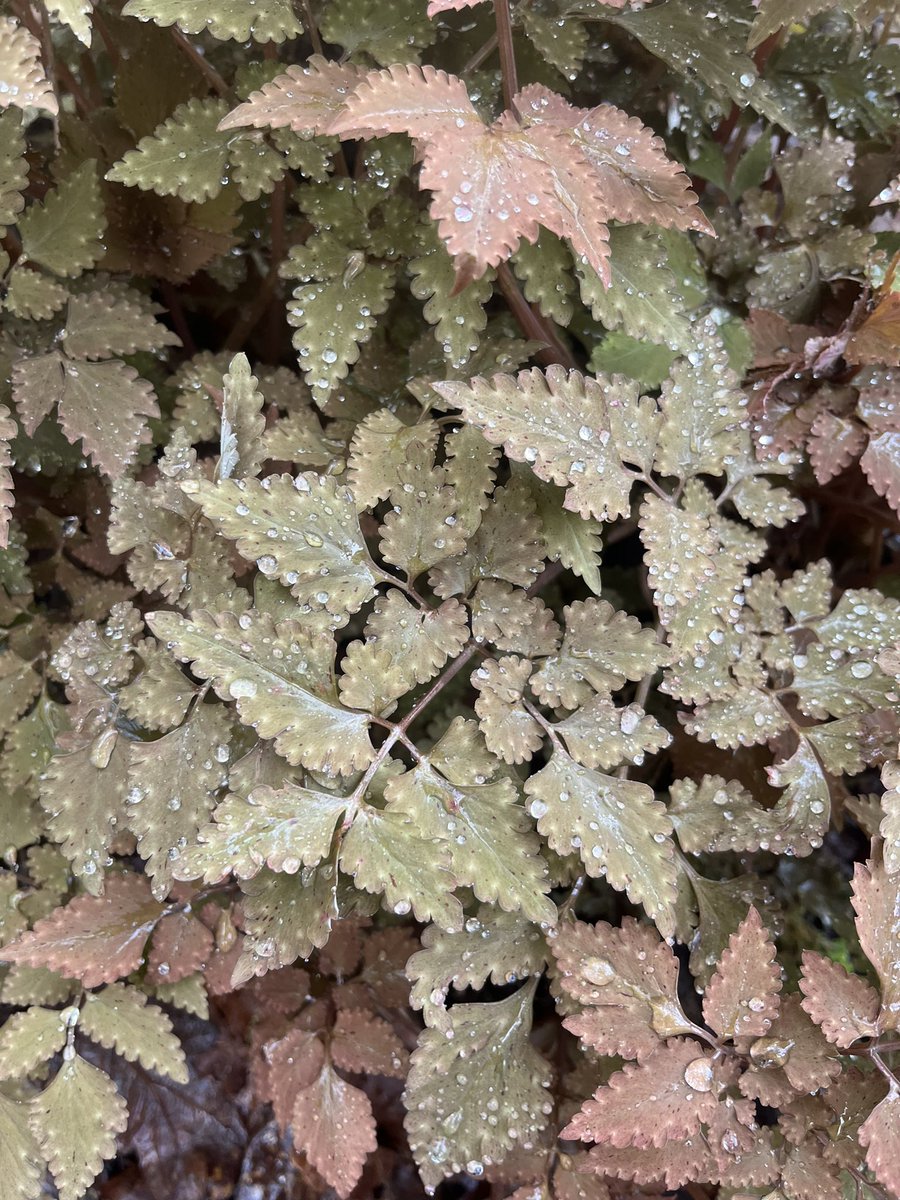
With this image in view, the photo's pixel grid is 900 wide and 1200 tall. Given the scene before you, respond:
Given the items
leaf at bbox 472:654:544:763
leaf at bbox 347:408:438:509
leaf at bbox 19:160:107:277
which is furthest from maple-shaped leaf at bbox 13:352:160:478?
leaf at bbox 472:654:544:763

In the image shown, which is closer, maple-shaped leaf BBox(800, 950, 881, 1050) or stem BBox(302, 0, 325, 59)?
maple-shaped leaf BBox(800, 950, 881, 1050)

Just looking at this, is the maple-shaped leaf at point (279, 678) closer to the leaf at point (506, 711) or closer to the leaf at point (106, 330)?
the leaf at point (506, 711)

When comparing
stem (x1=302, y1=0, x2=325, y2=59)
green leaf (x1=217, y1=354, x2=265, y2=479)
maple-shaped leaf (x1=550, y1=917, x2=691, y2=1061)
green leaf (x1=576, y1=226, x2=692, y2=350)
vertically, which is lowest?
maple-shaped leaf (x1=550, y1=917, x2=691, y2=1061)

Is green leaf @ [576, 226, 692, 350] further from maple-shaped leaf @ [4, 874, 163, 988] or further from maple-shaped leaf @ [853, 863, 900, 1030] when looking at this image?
maple-shaped leaf @ [4, 874, 163, 988]

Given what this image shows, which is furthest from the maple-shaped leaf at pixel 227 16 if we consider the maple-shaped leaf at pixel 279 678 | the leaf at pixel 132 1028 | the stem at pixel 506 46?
the leaf at pixel 132 1028

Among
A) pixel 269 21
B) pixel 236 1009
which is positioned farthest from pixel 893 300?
pixel 236 1009

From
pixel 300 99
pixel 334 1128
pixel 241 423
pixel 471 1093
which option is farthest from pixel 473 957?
pixel 300 99

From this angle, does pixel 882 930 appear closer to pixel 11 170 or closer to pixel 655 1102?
pixel 655 1102
